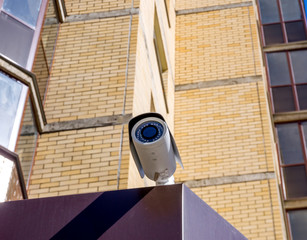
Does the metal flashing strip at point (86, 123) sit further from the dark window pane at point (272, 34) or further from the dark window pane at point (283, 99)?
the dark window pane at point (272, 34)

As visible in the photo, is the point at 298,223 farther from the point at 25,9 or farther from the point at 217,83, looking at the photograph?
the point at 25,9

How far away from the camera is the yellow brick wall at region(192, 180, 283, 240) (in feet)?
35.3

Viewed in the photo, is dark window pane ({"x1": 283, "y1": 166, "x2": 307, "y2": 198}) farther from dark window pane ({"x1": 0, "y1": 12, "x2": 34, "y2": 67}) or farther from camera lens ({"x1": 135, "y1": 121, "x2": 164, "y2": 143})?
camera lens ({"x1": 135, "y1": 121, "x2": 164, "y2": 143})

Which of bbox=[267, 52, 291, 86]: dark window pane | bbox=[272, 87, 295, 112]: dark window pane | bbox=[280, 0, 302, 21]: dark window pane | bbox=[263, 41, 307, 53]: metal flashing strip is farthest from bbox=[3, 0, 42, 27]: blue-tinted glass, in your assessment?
bbox=[280, 0, 302, 21]: dark window pane

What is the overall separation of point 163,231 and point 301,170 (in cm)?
958

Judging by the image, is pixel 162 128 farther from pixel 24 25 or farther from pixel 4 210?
pixel 24 25

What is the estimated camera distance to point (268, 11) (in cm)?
1748

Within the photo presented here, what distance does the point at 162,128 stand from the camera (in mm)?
4711

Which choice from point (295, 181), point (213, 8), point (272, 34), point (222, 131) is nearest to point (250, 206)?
point (222, 131)

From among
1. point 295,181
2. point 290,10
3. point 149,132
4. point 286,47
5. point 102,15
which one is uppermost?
point 290,10

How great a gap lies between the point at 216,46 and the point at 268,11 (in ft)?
14.1

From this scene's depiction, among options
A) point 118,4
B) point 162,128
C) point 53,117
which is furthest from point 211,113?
point 162,128

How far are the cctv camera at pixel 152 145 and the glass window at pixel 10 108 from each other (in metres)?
2.18

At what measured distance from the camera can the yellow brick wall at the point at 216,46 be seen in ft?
43.8
